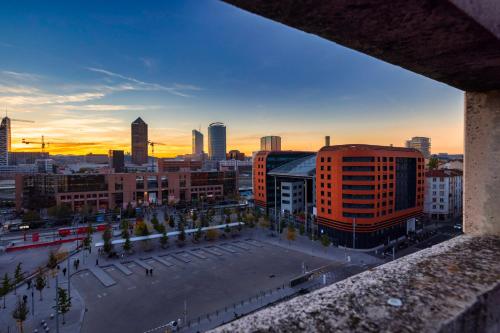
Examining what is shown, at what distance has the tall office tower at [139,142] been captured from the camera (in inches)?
6304

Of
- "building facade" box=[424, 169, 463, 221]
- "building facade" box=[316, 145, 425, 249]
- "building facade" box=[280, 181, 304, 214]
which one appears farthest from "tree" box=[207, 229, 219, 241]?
"building facade" box=[424, 169, 463, 221]

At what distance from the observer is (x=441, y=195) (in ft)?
156

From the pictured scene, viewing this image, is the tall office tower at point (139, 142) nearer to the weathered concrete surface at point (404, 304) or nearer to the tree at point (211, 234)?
the tree at point (211, 234)

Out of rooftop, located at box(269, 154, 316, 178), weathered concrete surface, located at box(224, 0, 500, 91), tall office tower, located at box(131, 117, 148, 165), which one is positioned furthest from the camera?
tall office tower, located at box(131, 117, 148, 165)

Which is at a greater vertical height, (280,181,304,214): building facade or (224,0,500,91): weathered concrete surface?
(224,0,500,91): weathered concrete surface

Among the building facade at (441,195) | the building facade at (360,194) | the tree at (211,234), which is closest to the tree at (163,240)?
the tree at (211,234)

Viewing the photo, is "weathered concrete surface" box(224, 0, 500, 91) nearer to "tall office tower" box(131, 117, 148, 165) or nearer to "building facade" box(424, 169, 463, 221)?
"building facade" box(424, 169, 463, 221)

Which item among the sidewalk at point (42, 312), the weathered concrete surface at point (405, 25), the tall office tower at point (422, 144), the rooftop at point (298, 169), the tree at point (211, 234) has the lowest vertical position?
the sidewalk at point (42, 312)

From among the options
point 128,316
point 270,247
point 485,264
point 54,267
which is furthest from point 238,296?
point 485,264

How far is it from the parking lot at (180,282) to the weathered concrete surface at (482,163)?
17.4 metres

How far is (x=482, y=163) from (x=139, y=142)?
573 ft

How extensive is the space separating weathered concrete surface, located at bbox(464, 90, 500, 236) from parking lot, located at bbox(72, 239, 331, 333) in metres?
17.4

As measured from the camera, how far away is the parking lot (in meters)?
17.4

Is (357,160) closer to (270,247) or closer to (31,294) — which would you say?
(270,247)
